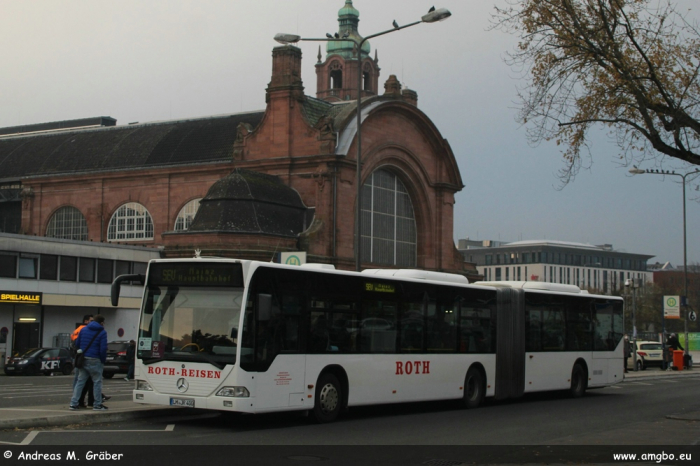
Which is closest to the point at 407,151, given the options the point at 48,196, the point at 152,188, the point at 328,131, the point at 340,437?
the point at 328,131

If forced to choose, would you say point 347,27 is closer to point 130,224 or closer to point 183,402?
point 130,224

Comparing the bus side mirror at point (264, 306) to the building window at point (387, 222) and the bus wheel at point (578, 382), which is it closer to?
the bus wheel at point (578, 382)

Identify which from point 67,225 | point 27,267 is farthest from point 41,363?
point 67,225

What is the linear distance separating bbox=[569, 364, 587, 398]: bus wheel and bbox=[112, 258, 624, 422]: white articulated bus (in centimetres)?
177

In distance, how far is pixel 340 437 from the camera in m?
14.2

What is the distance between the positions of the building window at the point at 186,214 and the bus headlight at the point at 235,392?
144ft

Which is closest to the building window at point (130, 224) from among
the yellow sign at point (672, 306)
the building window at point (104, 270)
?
the building window at point (104, 270)

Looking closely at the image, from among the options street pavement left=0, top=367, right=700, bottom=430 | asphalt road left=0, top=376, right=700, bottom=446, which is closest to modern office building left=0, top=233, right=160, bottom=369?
asphalt road left=0, top=376, right=700, bottom=446

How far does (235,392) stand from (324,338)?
7.67 feet

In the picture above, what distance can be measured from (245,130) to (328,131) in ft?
18.6

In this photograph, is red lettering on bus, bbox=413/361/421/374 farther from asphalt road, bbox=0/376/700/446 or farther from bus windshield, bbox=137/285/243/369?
bus windshield, bbox=137/285/243/369

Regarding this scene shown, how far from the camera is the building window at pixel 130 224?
59594 millimetres

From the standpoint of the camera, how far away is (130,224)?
60406mm

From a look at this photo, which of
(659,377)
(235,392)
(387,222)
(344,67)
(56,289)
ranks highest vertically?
(344,67)
